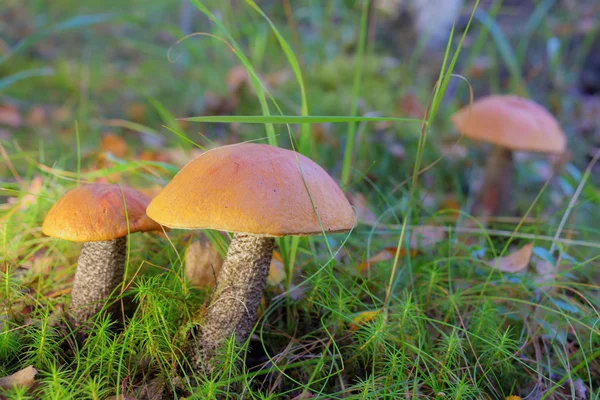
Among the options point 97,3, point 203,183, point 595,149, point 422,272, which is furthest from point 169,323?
point 97,3

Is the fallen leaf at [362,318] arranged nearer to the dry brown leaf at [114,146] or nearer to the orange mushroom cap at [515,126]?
the orange mushroom cap at [515,126]

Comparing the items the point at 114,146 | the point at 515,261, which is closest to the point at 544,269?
the point at 515,261

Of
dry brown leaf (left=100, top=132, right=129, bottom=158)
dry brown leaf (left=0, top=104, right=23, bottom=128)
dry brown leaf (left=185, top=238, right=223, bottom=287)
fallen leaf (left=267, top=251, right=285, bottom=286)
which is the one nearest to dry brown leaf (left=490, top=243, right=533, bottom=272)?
fallen leaf (left=267, top=251, right=285, bottom=286)

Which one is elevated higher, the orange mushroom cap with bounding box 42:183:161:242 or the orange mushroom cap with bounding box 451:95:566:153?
the orange mushroom cap with bounding box 42:183:161:242

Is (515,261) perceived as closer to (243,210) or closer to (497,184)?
(243,210)

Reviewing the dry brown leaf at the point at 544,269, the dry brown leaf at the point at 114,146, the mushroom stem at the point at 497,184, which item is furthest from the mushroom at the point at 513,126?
the dry brown leaf at the point at 114,146

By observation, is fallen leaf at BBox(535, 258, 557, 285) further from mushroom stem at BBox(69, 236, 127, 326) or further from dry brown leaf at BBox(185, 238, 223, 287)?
mushroom stem at BBox(69, 236, 127, 326)
